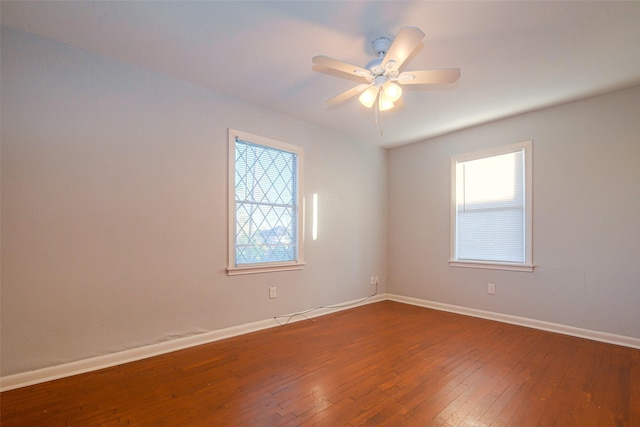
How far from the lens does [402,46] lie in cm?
176

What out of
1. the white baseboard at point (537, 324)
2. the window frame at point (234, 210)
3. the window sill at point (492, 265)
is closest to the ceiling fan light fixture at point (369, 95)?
the window frame at point (234, 210)

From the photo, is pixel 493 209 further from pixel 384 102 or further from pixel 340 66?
pixel 340 66

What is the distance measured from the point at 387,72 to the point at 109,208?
2413mm

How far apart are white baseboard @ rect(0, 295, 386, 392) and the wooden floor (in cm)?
8

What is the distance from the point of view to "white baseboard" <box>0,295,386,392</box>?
1.99m

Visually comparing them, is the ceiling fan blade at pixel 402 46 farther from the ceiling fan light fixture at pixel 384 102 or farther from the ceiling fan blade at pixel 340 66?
the ceiling fan light fixture at pixel 384 102

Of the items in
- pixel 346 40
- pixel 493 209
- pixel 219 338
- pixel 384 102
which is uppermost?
pixel 346 40

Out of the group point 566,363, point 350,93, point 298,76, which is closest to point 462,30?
point 350,93

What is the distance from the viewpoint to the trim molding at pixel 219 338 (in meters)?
2.04

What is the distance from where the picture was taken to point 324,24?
6.48 ft

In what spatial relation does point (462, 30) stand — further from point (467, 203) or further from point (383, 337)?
point (383, 337)

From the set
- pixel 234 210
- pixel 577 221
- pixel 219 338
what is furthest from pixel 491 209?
pixel 219 338

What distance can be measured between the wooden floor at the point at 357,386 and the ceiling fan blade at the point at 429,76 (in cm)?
215

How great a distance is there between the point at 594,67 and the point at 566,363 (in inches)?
98.7
